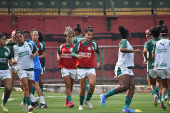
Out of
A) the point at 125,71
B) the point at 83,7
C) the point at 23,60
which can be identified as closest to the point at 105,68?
the point at 83,7

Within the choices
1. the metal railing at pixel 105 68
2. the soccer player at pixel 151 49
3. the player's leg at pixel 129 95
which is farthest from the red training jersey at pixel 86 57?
the metal railing at pixel 105 68

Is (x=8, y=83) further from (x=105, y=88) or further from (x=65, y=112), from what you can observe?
(x=105, y=88)

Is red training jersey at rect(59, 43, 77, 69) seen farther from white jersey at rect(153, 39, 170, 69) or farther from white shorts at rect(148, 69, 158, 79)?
white jersey at rect(153, 39, 170, 69)

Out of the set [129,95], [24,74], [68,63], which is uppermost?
[68,63]

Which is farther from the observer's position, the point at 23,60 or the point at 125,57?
the point at 23,60

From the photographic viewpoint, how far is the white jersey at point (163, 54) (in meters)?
9.24

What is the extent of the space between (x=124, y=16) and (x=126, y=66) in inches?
445

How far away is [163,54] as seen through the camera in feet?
30.4

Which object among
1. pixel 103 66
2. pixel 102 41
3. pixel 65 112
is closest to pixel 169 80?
pixel 65 112

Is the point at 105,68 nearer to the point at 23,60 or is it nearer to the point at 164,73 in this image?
the point at 164,73

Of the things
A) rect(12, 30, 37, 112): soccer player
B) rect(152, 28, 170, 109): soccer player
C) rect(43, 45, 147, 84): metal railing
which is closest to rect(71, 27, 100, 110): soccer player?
rect(12, 30, 37, 112): soccer player

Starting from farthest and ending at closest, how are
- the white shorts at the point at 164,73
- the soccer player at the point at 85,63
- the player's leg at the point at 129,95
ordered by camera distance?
1. the white shorts at the point at 164,73
2. the soccer player at the point at 85,63
3. the player's leg at the point at 129,95

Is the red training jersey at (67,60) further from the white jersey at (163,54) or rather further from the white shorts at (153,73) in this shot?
the white jersey at (163,54)

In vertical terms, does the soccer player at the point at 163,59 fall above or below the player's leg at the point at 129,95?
above
